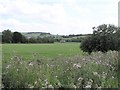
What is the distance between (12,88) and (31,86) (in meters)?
0.50

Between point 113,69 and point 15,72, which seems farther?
point 113,69

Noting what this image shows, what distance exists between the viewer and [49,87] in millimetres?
5766

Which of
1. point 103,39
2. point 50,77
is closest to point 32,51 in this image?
point 103,39

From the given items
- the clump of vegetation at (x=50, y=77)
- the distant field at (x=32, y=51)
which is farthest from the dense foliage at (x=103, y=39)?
the clump of vegetation at (x=50, y=77)

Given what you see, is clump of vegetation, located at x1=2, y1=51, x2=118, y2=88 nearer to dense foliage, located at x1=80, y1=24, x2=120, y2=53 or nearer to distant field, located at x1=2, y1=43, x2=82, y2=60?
distant field, located at x1=2, y1=43, x2=82, y2=60

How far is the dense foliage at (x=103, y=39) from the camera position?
18750mm

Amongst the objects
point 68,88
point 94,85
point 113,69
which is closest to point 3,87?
point 68,88

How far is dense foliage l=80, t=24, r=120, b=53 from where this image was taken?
61.5 ft

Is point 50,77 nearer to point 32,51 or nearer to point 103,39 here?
point 103,39

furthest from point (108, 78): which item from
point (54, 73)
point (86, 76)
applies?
point (54, 73)

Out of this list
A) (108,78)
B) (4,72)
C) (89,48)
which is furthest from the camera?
(89,48)

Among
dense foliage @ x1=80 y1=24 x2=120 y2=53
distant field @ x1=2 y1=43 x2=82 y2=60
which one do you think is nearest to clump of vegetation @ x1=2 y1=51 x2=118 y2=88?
distant field @ x1=2 y1=43 x2=82 y2=60

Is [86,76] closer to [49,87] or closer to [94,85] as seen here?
[94,85]

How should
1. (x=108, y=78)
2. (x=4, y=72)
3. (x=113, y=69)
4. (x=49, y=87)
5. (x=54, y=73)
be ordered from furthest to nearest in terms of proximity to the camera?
(x=113, y=69)
(x=108, y=78)
(x=54, y=73)
(x=4, y=72)
(x=49, y=87)
